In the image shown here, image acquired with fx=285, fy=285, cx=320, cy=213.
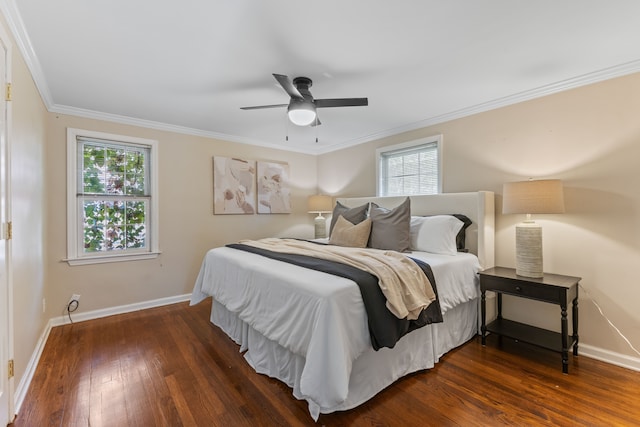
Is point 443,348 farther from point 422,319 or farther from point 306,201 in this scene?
point 306,201

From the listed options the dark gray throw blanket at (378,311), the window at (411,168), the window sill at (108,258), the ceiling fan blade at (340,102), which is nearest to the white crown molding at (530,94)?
the window at (411,168)

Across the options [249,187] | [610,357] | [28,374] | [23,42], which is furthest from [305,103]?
[610,357]

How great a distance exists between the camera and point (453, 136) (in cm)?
336

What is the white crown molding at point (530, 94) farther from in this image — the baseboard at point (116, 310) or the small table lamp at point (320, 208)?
the baseboard at point (116, 310)

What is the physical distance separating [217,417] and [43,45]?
273 cm

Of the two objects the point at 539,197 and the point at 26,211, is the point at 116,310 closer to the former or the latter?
the point at 26,211

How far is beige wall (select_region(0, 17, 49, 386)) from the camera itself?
6.00 feet

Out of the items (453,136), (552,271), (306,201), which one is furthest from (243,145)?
(552,271)

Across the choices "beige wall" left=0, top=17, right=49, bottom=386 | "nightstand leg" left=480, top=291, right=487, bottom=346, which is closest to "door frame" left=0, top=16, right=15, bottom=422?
"beige wall" left=0, top=17, right=49, bottom=386

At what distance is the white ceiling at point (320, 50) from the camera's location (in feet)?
5.41

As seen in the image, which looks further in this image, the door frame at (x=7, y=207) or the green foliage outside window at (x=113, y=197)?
the green foliage outside window at (x=113, y=197)

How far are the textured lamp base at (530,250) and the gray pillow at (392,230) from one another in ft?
3.14

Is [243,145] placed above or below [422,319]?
above

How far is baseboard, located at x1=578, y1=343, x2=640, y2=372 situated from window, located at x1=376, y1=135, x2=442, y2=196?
6.47ft
